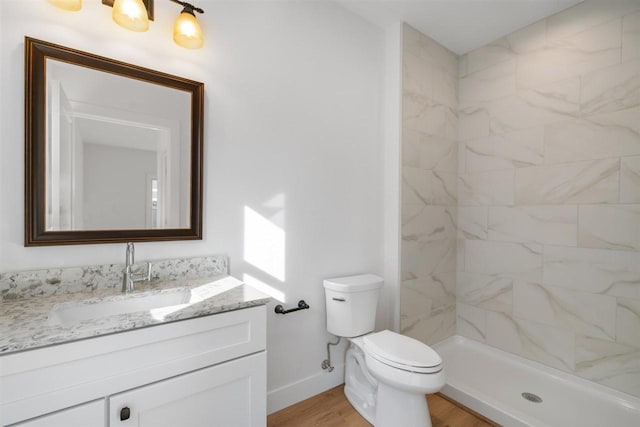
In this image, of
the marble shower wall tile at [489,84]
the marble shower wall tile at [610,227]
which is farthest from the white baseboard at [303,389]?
the marble shower wall tile at [489,84]

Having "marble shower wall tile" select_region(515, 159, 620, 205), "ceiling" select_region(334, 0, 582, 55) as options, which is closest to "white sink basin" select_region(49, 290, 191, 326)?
"ceiling" select_region(334, 0, 582, 55)

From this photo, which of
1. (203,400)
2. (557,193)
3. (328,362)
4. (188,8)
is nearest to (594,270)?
(557,193)

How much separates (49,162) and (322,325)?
1705 mm

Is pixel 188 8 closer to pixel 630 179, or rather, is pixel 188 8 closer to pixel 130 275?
pixel 130 275

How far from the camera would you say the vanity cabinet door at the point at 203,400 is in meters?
1.01

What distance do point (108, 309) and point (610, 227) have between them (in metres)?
2.84

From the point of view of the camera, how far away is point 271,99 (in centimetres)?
184

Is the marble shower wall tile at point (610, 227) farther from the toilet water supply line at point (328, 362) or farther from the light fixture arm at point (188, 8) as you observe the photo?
the light fixture arm at point (188, 8)

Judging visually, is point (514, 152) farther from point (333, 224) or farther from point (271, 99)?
point (271, 99)

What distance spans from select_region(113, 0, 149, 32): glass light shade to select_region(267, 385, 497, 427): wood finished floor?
213cm

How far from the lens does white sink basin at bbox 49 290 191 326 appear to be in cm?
113

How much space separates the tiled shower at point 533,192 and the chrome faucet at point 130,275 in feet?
5.61

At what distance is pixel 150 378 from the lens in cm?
103

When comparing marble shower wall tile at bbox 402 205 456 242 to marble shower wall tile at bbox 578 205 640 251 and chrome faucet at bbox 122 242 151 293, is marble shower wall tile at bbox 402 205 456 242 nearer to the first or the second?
marble shower wall tile at bbox 578 205 640 251
